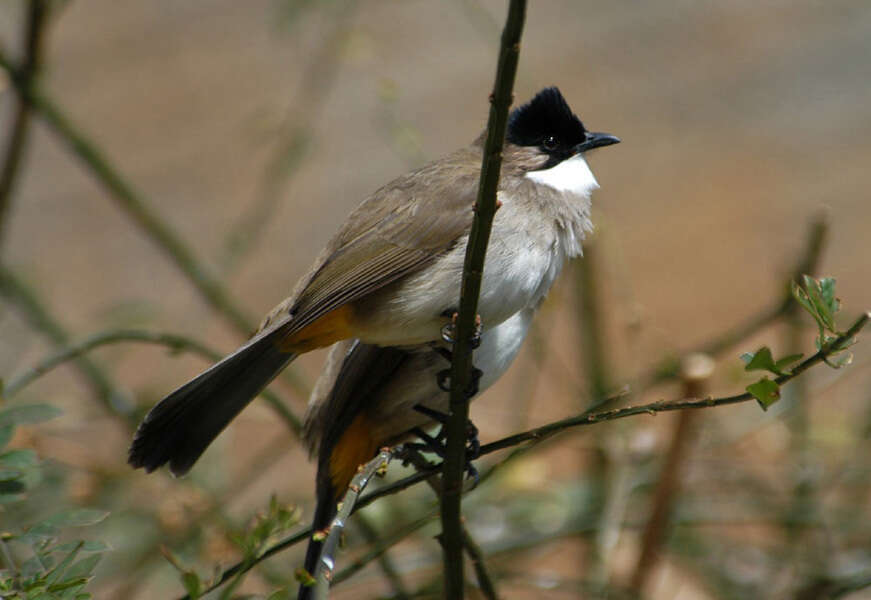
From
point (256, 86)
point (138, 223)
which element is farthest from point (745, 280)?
point (138, 223)

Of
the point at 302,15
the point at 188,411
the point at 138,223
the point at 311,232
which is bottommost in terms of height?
the point at 188,411

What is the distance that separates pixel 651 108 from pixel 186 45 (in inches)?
96.6

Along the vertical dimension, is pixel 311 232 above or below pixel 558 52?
below

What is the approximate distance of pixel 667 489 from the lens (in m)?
1.83

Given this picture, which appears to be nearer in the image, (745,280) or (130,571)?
(130,571)

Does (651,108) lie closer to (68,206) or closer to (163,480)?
(68,206)

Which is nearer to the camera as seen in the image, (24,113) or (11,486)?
(11,486)

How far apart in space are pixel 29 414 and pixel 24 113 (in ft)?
3.36

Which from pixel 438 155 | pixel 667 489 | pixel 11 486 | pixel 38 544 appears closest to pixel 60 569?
pixel 38 544

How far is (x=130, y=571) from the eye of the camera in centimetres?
229

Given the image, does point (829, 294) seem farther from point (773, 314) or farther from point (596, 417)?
point (773, 314)

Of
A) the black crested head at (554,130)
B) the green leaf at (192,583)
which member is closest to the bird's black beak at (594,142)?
A: the black crested head at (554,130)

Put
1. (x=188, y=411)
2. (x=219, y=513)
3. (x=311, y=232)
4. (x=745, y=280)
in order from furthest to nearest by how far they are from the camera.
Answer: (x=311, y=232) → (x=745, y=280) → (x=219, y=513) → (x=188, y=411)

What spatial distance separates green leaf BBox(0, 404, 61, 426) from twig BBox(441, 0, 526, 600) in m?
0.46
